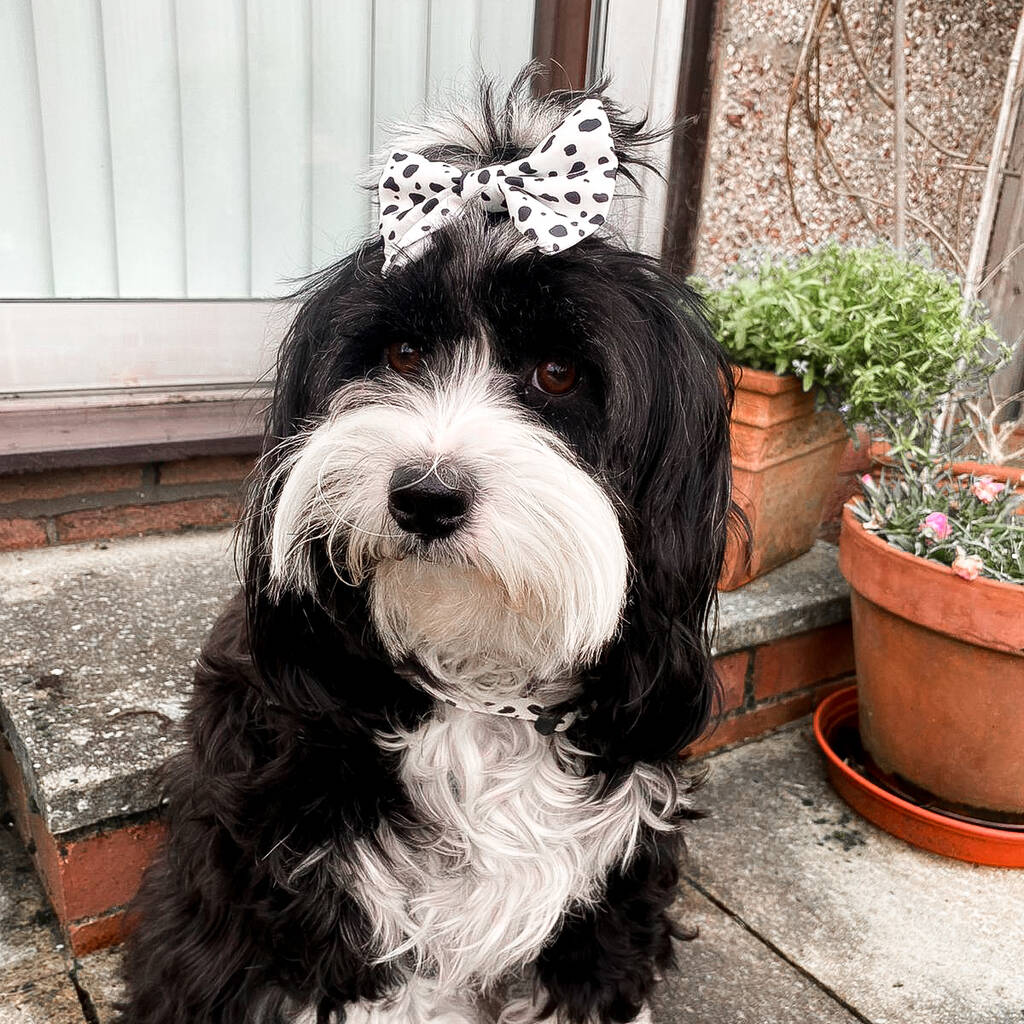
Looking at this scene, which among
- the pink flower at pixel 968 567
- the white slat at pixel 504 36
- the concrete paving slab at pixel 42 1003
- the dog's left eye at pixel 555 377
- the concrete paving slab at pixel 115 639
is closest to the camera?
the dog's left eye at pixel 555 377

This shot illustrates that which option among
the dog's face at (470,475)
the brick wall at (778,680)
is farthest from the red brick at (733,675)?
the dog's face at (470,475)

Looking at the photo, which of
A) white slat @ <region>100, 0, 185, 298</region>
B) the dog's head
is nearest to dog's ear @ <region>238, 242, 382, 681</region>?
the dog's head

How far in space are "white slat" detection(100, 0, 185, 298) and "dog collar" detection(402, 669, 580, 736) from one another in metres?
1.67

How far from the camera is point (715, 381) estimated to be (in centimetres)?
126

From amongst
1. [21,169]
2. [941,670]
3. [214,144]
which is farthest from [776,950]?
[21,169]

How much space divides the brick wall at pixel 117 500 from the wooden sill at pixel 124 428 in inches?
2.8

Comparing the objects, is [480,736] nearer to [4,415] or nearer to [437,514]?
[437,514]

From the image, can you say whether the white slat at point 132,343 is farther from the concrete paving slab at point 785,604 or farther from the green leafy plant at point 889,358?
the concrete paving slab at point 785,604

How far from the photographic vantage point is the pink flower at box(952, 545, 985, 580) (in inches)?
75.5

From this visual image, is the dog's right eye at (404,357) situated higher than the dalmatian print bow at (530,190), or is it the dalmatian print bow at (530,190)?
the dalmatian print bow at (530,190)

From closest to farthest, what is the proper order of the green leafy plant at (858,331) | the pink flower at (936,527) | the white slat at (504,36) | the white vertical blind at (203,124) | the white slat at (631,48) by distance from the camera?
the pink flower at (936,527), the green leafy plant at (858,331), the white vertical blind at (203,124), the white slat at (631,48), the white slat at (504,36)

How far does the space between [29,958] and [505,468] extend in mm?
1288

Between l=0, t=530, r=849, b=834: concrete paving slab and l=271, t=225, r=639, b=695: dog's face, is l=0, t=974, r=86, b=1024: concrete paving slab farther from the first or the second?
l=271, t=225, r=639, b=695: dog's face

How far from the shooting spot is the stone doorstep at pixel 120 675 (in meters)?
1.66
